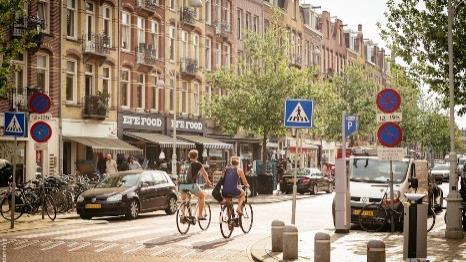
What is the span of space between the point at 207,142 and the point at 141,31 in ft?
25.9

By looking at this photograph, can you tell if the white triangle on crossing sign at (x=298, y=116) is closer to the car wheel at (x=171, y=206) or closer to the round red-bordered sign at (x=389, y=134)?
the round red-bordered sign at (x=389, y=134)

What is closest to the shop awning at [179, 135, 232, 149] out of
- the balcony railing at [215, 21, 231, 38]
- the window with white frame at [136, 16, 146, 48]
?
the window with white frame at [136, 16, 146, 48]

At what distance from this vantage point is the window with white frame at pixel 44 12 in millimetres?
33844

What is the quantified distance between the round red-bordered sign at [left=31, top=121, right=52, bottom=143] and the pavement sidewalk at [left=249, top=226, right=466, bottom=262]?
6525 mm

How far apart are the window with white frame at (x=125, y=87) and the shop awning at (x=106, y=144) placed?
308 centimetres

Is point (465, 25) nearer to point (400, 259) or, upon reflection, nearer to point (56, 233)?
point (400, 259)

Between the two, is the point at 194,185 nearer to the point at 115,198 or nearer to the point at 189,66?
the point at 115,198

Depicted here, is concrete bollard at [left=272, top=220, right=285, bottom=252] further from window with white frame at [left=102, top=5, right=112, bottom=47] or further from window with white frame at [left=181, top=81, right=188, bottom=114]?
window with white frame at [left=181, top=81, right=188, bottom=114]

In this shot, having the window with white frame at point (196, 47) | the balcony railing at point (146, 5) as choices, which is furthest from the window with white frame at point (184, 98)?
the balcony railing at point (146, 5)

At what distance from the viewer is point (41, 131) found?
63.3 feet

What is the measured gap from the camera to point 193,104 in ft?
156

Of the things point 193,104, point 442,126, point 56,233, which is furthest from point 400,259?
point 442,126

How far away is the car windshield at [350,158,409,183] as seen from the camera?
20328mm

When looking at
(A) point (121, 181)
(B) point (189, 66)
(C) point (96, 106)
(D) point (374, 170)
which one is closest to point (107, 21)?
(C) point (96, 106)
